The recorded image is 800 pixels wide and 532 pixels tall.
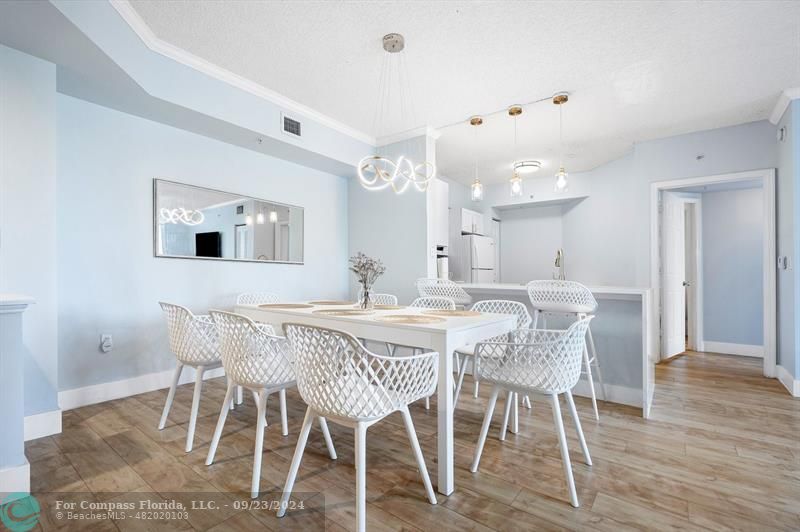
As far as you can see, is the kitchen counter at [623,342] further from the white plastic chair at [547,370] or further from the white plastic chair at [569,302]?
the white plastic chair at [547,370]

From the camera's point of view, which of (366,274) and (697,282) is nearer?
(366,274)

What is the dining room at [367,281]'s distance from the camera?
1656 mm

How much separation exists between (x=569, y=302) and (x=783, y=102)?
2.90 meters

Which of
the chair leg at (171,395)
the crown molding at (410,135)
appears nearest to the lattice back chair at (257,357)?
the chair leg at (171,395)

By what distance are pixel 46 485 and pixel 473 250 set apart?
521cm

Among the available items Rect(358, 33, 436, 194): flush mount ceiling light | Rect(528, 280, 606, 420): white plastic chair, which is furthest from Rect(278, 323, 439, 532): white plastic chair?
Rect(528, 280, 606, 420): white plastic chair

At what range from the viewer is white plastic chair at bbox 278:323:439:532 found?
141cm

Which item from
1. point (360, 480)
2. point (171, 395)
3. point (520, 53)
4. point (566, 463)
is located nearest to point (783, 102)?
point (520, 53)

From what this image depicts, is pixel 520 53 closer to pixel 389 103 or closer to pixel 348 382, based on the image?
pixel 389 103

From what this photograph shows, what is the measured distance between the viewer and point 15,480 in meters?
1.63

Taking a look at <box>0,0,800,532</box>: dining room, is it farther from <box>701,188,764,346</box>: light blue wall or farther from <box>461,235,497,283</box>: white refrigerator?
<box>461,235,497,283</box>: white refrigerator

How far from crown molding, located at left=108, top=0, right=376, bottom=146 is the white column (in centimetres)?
189

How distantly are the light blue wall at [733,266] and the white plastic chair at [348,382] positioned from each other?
17.9 ft

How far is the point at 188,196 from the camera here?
336 centimetres
